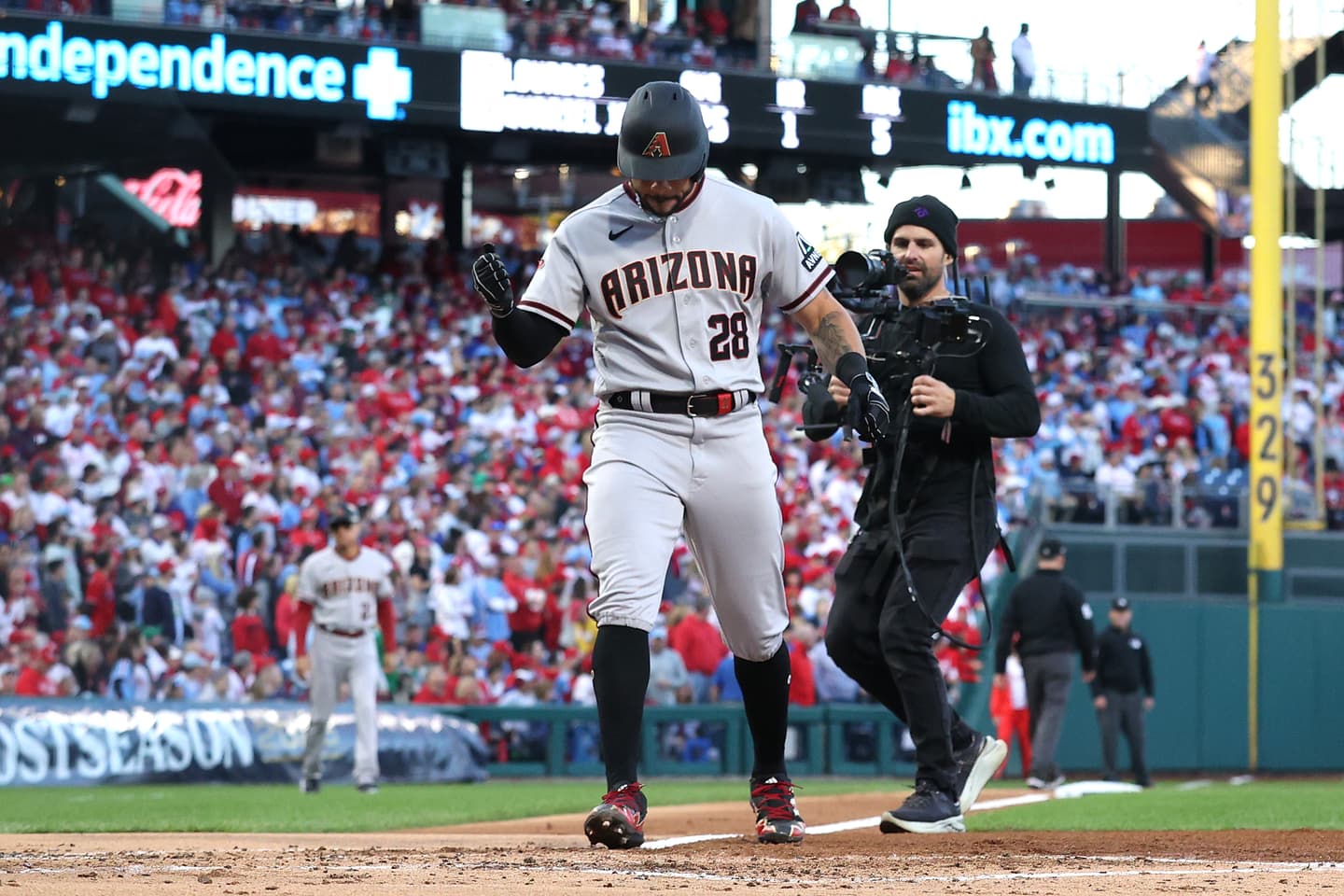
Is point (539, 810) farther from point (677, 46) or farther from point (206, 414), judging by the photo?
point (677, 46)

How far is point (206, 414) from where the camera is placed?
1809cm

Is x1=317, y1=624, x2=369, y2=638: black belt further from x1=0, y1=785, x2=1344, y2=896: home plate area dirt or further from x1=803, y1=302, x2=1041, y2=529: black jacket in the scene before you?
x1=803, y1=302, x2=1041, y2=529: black jacket

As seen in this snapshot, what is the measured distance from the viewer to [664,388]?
18.0 ft

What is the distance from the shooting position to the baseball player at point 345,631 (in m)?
12.4

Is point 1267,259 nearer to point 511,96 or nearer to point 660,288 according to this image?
point 511,96

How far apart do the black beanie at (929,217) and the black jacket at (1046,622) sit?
7198 mm

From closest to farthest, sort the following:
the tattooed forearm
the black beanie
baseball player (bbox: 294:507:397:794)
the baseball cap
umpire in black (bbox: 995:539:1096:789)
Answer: the tattooed forearm, the black beanie, baseball player (bbox: 294:507:397:794), umpire in black (bbox: 995:539:1096:789), the baseball cap

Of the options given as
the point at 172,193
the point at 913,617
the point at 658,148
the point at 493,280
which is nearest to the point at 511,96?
the point at 172,193

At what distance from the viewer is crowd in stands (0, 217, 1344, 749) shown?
589 inches

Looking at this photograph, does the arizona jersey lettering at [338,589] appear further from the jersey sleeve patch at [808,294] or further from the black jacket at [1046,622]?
the jersey sleeve patch at [808,294]

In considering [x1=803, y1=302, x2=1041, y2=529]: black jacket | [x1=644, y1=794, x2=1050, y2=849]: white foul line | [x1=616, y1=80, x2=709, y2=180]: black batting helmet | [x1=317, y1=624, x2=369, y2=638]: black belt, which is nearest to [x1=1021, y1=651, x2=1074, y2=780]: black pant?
[x1=644, y1=794, x2=1050, y2=849]: white foul line

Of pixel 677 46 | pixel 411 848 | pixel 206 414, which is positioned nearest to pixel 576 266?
pixel 411 848

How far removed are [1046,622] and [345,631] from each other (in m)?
4.66

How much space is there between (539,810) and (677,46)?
1493 centimetres
